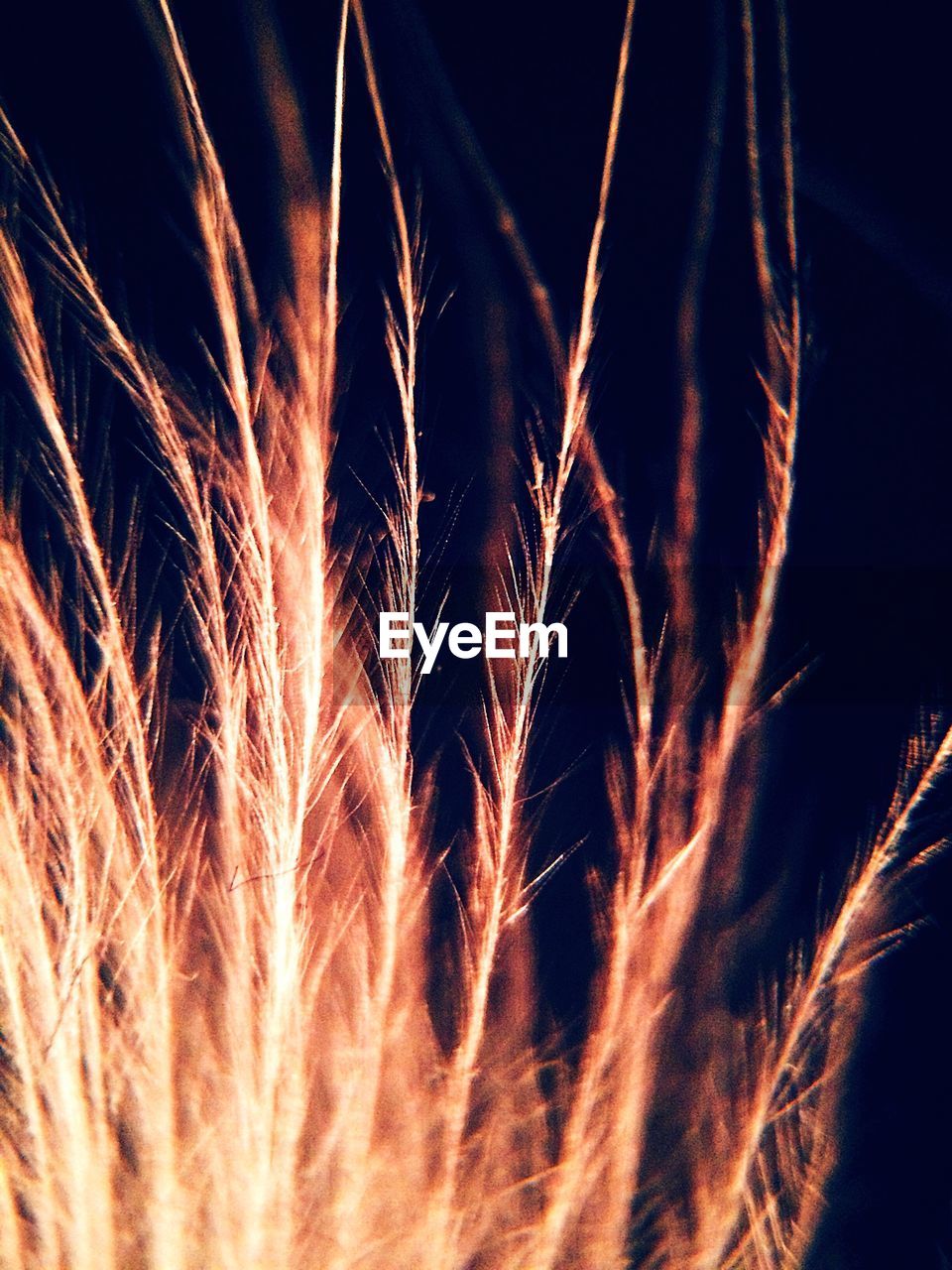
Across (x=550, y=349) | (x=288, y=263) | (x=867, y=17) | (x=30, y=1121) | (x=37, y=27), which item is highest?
(x=37, y=27)

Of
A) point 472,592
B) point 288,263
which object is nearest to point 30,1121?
point 472,592

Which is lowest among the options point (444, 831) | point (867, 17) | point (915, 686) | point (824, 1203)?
point (824, 1203)

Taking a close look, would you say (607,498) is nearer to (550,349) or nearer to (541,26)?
(550,349)

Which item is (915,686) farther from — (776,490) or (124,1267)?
(124,1267)

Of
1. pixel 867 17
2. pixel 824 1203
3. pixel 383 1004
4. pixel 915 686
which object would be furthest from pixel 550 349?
pixel 824 1203

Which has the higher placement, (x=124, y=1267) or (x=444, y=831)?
(x=444, y=831)

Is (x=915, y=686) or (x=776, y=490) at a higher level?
(x=776, y=490)
